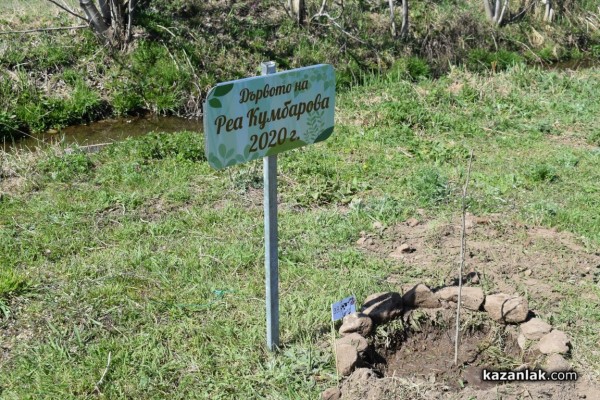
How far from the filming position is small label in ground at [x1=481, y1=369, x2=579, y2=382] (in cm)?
387

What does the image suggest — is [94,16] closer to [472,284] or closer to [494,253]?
[494,253]

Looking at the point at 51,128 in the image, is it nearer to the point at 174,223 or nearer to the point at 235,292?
the point at 174,223

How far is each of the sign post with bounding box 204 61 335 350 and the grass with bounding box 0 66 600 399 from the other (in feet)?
1.92

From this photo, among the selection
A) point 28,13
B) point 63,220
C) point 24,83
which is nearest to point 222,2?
point 28,13

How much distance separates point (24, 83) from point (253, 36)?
3.82m

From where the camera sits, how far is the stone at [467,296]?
4465mm

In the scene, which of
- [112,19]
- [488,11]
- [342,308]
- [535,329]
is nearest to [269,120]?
[342,308]

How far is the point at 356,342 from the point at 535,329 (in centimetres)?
109

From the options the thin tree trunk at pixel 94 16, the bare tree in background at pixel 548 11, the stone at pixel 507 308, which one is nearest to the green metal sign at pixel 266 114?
the stone at pixel 507 308

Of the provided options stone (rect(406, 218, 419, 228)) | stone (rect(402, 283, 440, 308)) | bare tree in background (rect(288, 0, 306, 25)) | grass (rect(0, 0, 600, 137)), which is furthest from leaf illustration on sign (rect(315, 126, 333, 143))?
bare tree in background (rect(288, 0, 306, 25))

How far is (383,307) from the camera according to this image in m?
4.35

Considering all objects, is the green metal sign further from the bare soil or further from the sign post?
the bare soil

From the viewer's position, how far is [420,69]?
1172 cm

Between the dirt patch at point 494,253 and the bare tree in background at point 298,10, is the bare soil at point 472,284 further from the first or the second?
the bare tree in background at point 298,10
